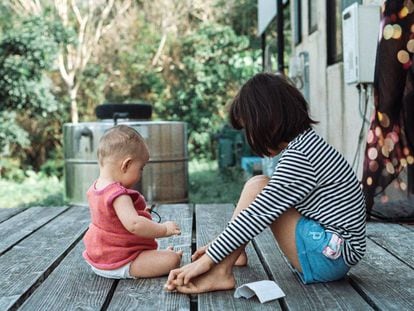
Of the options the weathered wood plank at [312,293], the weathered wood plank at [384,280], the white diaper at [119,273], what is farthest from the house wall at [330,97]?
the white diaper at [119,273]

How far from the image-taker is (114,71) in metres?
11.1

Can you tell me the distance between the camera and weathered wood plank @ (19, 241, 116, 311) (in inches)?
71.2

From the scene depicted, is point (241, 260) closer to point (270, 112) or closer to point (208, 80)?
point (270, 112)

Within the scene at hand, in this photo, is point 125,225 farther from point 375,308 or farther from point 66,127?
point 66,127

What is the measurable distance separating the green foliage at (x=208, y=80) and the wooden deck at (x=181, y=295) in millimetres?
7882

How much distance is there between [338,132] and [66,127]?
2.23 meters

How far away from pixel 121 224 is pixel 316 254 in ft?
1.89

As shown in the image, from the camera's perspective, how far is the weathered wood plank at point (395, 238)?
2.44m

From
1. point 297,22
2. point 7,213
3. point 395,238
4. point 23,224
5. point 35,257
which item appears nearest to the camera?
point 35,257

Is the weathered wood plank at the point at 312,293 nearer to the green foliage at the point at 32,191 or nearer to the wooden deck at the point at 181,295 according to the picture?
the wooden deck at the point at 181,295

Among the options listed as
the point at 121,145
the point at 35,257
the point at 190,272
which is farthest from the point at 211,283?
the point at 35,257

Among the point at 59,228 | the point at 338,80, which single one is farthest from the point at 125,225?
the point at 338,80

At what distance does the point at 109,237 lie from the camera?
2.12 metres

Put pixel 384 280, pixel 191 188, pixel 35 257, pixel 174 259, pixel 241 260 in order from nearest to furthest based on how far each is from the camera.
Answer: pixel 384 280
pixel 174 259
pixel 241 260
pixel 35 257
pixel 191 188
